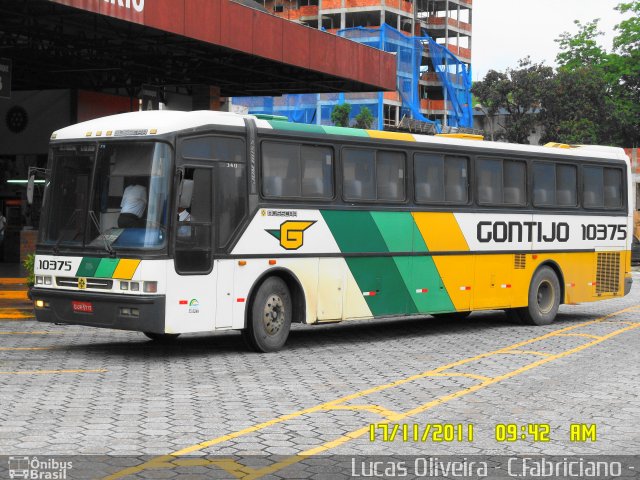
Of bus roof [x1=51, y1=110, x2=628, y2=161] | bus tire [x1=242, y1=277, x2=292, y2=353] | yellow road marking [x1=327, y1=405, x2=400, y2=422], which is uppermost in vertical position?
bus roof [x1=51, y1=110, x2=628, y2=161]

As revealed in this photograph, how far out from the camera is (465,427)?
935 cm

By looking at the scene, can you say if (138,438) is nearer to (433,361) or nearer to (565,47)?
(433,361)

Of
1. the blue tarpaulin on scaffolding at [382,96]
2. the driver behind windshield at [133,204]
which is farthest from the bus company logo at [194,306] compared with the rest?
the blue tarpaulin on scaffolding at [382,96]

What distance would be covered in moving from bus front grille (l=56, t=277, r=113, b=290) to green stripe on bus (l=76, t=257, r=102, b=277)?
0.28 ft

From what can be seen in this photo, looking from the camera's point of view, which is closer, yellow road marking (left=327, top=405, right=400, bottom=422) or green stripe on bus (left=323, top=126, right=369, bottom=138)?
yellow road marking (left=327, top=405, right=400, bottom=422)

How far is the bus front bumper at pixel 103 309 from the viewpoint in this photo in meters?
13.4

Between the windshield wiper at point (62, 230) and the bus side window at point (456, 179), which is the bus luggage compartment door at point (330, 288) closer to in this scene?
the bus side window at point (456, 179)

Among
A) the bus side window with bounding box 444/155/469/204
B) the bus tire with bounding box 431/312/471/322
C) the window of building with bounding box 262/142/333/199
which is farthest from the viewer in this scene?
the bus tire with bounding box 431/312/471/322

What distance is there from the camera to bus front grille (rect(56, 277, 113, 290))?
542 inches

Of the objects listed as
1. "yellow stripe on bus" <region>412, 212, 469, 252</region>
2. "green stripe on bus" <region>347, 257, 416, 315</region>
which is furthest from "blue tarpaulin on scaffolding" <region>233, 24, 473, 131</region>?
"green stripe on bus" <region>347, 257, 416, 315</region>

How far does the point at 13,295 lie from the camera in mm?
22734

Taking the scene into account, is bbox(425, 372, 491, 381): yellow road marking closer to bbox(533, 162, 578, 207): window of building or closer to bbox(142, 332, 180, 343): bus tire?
bbox(142, 332, 180, 343): bus tire

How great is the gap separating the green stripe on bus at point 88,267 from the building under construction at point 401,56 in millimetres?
74007

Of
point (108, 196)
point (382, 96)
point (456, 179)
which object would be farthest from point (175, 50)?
point (382, 96)
